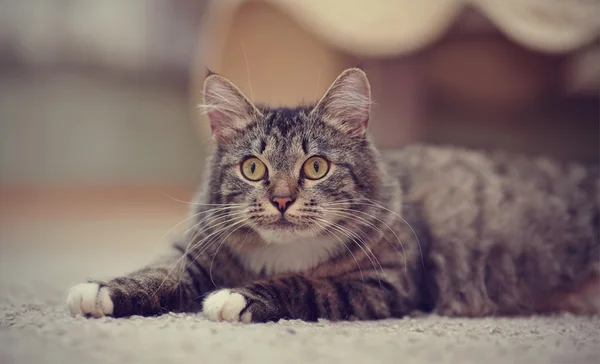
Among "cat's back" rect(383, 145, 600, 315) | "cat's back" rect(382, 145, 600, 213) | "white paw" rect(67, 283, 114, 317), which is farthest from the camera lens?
"cat's back" rect(382, 145, 600, 213)

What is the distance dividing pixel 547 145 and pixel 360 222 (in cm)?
215

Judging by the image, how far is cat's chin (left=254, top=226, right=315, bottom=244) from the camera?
127cm

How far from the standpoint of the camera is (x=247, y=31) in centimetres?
241

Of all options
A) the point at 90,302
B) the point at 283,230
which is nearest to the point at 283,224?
the point at 283,230

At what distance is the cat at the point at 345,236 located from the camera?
1.25 metres

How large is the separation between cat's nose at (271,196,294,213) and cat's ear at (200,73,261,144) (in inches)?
10.0

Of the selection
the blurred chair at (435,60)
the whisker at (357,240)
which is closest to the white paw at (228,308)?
the whisker at (357,240)

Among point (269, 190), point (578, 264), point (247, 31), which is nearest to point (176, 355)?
point (269, 190)

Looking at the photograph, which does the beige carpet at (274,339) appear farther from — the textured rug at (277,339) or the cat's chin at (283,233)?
the cat's chin at (283,233)

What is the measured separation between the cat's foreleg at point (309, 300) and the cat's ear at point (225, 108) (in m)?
0.40

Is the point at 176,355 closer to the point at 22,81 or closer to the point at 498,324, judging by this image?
the point at 498,324

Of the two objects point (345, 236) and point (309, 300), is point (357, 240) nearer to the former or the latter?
point (345, 236)

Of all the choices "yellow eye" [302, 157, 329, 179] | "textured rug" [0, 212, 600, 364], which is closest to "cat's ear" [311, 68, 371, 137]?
"yellow eye" [302, 157, 329, 179]

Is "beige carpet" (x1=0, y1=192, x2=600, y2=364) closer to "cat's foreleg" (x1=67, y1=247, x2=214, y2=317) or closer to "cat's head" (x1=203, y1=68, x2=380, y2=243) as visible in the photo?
"cat's foreleg" (x1=67, y1=247, x2=214, y2=317)
